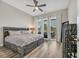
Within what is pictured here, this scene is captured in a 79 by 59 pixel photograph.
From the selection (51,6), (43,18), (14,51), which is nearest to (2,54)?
(14,51)

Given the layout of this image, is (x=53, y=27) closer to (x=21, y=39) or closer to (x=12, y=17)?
(x=21, y=39)

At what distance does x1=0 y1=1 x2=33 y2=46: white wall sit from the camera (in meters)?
2.44

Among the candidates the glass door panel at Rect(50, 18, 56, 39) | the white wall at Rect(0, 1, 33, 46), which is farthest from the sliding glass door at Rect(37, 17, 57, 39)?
the white wall at Rect(0, 1, 33, 46)

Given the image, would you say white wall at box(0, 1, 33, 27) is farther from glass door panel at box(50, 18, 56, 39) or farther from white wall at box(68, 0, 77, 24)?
white wall at box(68, 0, 77, 24)

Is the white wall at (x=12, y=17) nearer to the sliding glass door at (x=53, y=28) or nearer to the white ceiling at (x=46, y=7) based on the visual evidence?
the white ceiling at (x=46, y=7)

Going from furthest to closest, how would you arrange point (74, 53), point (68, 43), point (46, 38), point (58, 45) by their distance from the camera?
1. point (58, 45)
2. point (46, 38)
3. point (68, 43)
4. point (74, 53)

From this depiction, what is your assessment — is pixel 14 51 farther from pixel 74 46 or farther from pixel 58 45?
pixel 74 46

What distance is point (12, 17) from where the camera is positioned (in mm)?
2479

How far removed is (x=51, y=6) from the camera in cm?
246

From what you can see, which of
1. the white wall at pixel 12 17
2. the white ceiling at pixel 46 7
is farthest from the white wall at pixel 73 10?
the white wall at pixel 12 17

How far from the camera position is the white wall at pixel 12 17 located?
8.00 feet

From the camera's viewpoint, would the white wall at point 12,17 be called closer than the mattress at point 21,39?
Yes

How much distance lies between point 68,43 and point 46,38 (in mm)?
631

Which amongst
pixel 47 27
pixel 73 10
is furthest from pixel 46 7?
pixel 73 10
